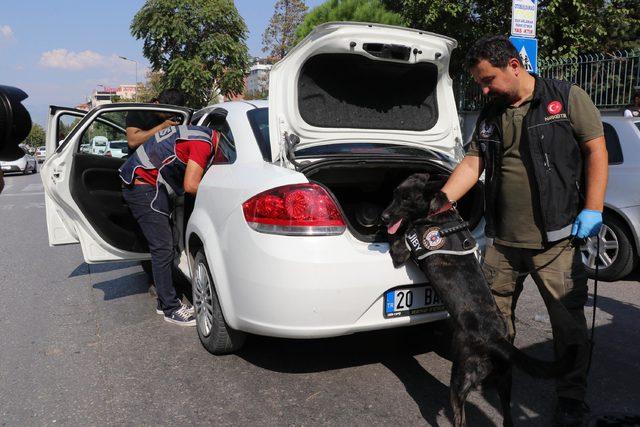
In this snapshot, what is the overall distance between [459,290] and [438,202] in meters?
0.48

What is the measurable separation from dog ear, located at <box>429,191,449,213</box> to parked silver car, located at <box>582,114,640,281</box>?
2849 mm

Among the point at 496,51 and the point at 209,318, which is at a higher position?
the point at 496,51

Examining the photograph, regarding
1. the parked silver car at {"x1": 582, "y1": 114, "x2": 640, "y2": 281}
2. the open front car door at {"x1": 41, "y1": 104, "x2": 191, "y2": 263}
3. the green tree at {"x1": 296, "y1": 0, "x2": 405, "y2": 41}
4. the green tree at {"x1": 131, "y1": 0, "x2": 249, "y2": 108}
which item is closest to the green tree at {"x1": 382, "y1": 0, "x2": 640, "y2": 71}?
the green tree at {"x1": 296, "y1": 0, "x2": 405, "y2": 41}

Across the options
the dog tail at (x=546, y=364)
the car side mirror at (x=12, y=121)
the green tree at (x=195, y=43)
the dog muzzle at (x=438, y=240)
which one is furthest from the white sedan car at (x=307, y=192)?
the green tree at (x=195, y=43)

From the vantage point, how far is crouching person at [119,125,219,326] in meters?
3.87

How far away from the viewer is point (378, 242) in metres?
2.93

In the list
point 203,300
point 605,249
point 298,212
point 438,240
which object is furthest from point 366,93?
point 605,249

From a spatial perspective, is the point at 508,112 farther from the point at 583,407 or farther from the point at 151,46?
the point at 151,46

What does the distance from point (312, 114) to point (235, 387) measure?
70.7 inches

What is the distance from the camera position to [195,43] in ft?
59.7

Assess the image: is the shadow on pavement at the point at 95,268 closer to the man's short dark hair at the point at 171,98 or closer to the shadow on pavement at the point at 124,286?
the shadow on pavement at the point at 124,286

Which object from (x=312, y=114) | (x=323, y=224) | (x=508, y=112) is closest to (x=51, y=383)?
(x=323, y=224)

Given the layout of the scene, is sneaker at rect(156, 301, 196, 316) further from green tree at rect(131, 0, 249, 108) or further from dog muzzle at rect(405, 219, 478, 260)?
green tree at rect(131, 0, 249, 108)

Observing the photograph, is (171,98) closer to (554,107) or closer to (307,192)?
(307,192)
